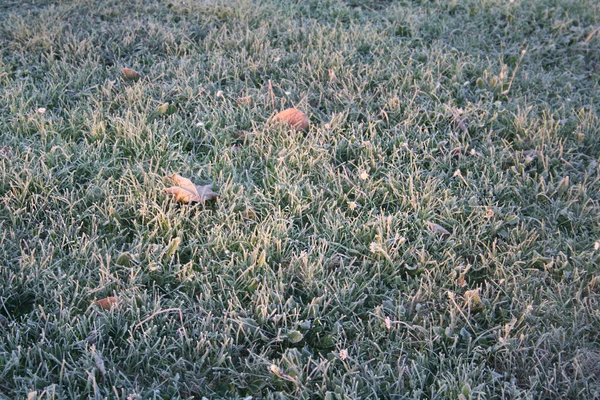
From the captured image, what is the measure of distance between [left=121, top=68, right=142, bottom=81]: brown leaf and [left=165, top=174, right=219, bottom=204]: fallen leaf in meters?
1.19

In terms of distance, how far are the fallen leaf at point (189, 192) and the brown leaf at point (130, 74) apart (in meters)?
1.19

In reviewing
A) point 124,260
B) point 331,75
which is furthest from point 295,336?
point 331,75

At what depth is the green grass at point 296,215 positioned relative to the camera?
2.00 meters

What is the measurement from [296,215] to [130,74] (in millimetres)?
1596

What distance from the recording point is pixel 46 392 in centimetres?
180

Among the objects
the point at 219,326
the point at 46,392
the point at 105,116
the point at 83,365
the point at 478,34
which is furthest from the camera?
the point at 478,34

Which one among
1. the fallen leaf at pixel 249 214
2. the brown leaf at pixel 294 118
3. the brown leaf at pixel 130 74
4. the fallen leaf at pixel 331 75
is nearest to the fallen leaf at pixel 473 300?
the fallen leaf at pixel 249 214

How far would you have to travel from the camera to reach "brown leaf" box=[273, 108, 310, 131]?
3223mm

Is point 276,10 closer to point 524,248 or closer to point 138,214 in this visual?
point 138,214

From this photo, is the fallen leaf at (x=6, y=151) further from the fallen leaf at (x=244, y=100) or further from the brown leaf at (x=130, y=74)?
the fallen leaf at (x=244, y=100)

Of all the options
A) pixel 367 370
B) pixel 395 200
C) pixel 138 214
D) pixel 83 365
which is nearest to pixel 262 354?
pixel 367 370

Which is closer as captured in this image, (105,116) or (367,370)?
(367,370)

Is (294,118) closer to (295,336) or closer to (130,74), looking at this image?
(130,74)

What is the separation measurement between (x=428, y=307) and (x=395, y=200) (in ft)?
2.20
